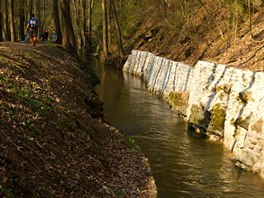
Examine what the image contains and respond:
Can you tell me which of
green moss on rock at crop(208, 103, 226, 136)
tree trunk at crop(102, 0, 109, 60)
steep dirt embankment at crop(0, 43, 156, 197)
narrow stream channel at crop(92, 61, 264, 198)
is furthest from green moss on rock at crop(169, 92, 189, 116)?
tree trunk at crop(102, 0, 109, 60)

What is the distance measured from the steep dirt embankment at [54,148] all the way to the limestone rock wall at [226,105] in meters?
3.49

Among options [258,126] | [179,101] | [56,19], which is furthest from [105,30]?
[258,126]

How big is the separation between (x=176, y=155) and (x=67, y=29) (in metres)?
16.0

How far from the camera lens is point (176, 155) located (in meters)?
13.0

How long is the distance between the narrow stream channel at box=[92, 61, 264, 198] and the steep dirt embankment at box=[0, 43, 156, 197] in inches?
42.8

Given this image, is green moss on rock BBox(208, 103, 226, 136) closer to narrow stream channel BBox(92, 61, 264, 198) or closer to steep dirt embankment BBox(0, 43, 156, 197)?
narrow stream channel BBox(92, 61, 264, 198)

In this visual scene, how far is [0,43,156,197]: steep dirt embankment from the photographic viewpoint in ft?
19.8

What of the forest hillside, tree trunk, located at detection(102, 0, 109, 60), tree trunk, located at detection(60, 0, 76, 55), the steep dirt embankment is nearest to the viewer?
the steep dirt embankment

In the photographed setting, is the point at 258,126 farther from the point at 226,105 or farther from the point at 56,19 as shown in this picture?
the point at 56,19

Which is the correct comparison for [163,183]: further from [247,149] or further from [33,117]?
[33,117]

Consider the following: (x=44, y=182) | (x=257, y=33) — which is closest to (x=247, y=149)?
(x=44, y=182)

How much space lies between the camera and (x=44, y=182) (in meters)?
6.13

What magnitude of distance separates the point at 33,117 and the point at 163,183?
13.9ft

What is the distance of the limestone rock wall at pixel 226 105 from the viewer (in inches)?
468
